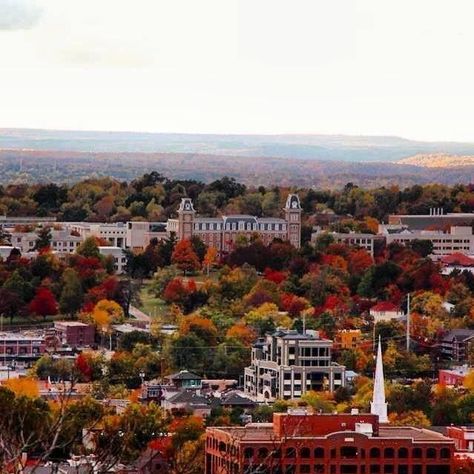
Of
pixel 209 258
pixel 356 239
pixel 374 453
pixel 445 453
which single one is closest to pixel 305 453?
pixel 374 453

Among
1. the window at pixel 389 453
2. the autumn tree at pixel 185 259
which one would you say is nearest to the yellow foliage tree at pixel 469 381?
the window at pixel 389 453

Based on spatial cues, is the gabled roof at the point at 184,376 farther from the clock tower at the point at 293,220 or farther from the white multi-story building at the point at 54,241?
the clock tower at the point at 293,220

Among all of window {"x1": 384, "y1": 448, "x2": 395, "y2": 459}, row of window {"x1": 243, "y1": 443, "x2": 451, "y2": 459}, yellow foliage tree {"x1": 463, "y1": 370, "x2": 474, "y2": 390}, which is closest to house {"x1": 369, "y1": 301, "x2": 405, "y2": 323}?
yellow foliage tree {"x1": 463, "y1": 370, "x2": 474, "y2": 390}

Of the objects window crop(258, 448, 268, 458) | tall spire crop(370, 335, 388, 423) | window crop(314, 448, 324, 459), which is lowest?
tall spire crop(370, 335, 388, 423)

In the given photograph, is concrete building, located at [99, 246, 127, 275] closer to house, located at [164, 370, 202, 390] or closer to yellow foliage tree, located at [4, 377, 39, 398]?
house, located at [164, 370, 202, 390]

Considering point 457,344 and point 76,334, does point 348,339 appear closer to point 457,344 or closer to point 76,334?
point 457,344
